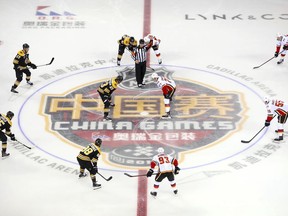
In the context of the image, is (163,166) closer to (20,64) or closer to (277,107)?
(277,107)

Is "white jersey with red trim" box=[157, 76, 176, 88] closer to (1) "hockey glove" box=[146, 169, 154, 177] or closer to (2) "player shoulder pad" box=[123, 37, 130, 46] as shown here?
(2) "player shoulder pad" box=[123, 37, 130, 46]

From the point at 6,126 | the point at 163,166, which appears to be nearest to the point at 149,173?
the point at 163,166

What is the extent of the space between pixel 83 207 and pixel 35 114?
3161mm

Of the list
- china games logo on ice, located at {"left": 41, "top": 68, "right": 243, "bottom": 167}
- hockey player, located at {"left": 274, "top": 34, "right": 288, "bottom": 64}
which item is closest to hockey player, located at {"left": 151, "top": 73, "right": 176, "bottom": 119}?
china games logo on ice, located at {"left": 41, "top": 68, "right": 243, "bottom": 167}

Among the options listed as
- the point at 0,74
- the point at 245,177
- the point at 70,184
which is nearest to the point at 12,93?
the point at 0,74

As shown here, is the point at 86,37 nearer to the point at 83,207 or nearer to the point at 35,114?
the point at 35,114

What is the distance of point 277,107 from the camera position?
43.2 ft

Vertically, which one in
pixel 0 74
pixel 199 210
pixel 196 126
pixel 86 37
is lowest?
pixel 199 210

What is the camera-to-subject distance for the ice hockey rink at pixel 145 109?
11.9m

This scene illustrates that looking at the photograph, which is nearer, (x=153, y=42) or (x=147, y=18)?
(x=153, y=42)

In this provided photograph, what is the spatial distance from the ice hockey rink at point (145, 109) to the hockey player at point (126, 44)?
324mm

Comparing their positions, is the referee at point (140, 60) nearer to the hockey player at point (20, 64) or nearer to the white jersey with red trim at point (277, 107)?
the hockey player at point (20, 64)

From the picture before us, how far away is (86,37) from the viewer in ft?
57.3

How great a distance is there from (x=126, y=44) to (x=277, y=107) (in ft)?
12.5
